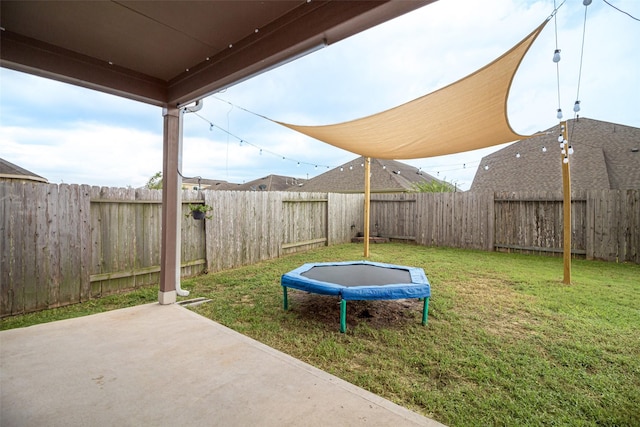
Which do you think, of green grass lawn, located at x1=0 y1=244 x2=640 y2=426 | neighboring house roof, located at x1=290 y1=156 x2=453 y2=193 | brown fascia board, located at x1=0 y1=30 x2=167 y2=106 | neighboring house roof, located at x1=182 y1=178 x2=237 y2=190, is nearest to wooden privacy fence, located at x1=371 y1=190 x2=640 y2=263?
green grass lawn, located at x1=0 y1=244 x2=640 y2=426

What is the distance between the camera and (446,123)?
145 inches

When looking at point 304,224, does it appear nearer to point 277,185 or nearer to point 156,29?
point 156,29

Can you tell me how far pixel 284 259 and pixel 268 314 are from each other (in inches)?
124

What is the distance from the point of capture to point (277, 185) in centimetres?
1948

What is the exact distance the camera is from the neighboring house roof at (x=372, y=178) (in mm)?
13539

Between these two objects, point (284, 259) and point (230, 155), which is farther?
point (230, 155)

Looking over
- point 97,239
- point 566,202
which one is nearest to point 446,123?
point 566,202

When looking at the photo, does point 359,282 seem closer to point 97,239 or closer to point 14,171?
point 97,239

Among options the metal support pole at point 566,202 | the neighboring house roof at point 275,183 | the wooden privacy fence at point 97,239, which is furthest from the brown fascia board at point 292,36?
the neighboring house roof at point 275,183

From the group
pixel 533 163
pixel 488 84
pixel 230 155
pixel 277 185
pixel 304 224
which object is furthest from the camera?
pixel 277 185

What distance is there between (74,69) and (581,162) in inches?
523

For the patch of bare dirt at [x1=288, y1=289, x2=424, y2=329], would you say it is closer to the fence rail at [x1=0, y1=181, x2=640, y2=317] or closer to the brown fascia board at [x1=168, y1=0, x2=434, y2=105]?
the fence rail at [x1=0, y1=181, x2=640, y2=317]

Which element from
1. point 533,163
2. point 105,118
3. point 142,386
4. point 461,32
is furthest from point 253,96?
point 533,163

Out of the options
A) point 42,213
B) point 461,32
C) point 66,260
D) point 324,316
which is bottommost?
point 324,316
